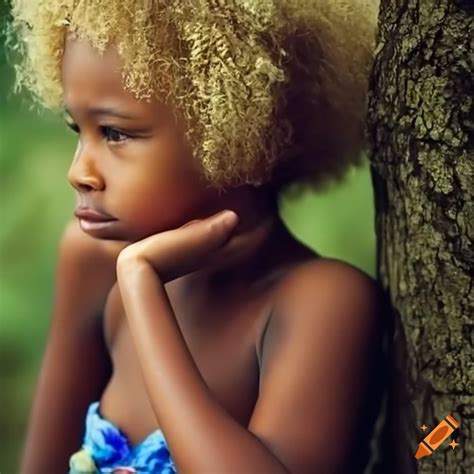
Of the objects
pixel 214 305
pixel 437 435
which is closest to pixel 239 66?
pixel 214 305

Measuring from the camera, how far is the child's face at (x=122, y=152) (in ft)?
2.92

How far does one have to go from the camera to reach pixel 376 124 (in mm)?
961

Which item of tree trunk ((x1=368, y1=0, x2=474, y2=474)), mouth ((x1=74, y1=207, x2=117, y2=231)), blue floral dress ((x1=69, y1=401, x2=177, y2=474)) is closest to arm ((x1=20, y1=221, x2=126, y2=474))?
blue floral dress ((x1=69, y1=401, x2=177, y2=474))

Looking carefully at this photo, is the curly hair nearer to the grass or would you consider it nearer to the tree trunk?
the tree trunk

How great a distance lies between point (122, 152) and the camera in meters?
0.90

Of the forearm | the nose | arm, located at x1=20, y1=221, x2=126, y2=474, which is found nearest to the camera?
the forearm

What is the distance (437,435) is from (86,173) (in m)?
0.38

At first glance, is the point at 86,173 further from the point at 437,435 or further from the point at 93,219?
the point at 437,435

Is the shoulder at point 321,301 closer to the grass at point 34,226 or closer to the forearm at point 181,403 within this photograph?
the forearm at point 181,403

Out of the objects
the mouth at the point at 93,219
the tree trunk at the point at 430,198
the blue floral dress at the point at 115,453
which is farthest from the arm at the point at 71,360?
the tree trunk at the point at 430,198

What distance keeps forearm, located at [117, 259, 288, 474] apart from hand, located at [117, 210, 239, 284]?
0.03 metres

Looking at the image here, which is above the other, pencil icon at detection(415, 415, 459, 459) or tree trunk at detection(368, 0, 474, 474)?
tree trunk at detection(368, 0, 474, 474)

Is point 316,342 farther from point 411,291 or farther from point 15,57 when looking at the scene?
point 15,57

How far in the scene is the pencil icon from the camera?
36.2 inches
